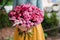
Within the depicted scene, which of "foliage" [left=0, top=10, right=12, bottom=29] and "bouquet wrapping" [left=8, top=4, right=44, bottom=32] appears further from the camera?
"foliage" [left=0, top=10, right=12, bottom=29]

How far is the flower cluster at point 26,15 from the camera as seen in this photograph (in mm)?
1244

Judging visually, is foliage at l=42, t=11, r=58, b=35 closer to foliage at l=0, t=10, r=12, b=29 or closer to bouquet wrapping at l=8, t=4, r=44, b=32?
foliage at l=0, t=10, r=12, b=29

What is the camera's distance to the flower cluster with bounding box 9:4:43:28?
124cm

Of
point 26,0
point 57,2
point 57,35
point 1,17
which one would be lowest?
point 57,35

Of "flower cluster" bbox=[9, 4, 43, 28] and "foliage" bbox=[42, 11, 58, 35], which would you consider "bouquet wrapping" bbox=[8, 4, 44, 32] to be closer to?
"flower cluster" bbox=[9, 4, 43, 28]

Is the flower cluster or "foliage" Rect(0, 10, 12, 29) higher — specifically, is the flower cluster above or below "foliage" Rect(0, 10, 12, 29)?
above

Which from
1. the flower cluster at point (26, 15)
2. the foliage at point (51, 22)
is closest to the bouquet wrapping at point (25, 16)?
the flower cluster at point (26, 15)

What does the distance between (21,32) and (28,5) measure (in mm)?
192

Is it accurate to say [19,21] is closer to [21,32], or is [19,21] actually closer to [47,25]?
[21,32]

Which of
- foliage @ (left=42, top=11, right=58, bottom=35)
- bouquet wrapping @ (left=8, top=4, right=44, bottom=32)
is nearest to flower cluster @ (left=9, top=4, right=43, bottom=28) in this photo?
bouquet wrapping @ (left=8, top=4, right=44, bottom=32)

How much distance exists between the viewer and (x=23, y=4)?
4.34 feet

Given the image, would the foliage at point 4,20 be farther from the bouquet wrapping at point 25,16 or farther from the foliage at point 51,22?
the bouquet wrapping at point 25,16

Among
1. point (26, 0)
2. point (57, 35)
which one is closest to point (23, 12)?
point (26, 0)

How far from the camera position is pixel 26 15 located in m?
1.25
